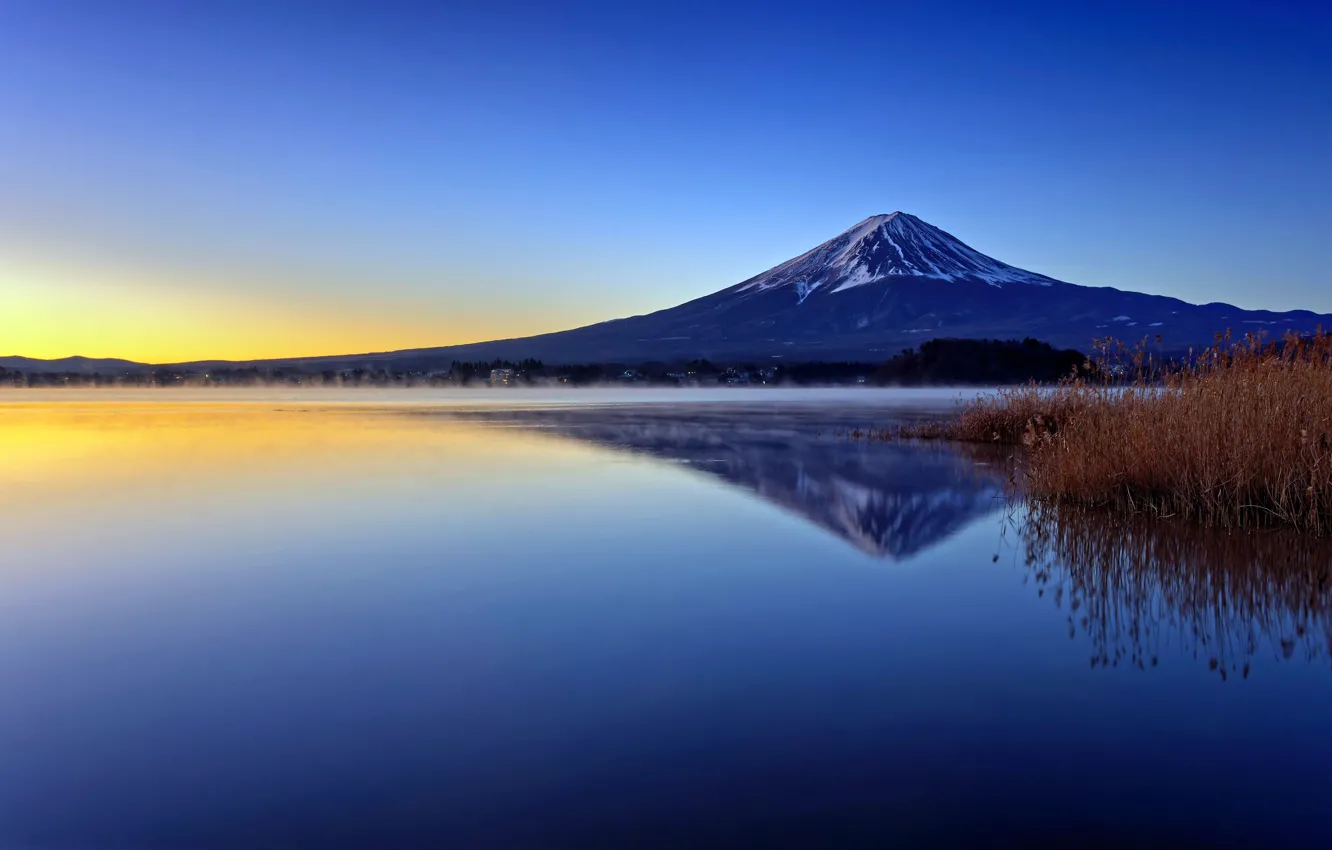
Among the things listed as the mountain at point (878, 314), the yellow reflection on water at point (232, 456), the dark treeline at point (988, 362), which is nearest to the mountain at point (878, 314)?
the mountain at point (878, 314)

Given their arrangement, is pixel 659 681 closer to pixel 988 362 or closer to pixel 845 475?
pixel 845 475

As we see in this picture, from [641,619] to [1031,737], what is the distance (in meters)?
2.38

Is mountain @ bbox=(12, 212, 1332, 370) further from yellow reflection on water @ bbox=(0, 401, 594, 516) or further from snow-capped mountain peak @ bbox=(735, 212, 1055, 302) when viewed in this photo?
yellow reflection on water @ bbox=(0, 401, 594, 516)

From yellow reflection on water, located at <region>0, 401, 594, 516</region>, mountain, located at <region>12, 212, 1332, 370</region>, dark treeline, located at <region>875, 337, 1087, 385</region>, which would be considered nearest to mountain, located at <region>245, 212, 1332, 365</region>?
mountain, located at <region>12, 212, 1332, 370</region>

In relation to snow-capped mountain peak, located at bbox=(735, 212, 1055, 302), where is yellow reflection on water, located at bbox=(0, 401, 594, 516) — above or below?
below

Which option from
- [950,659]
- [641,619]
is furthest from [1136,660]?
[641,619]

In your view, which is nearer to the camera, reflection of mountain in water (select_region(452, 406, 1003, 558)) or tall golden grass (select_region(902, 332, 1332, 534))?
tall golden grass (select_region(902, 332, 1332, 534))

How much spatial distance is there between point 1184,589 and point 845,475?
7.28m

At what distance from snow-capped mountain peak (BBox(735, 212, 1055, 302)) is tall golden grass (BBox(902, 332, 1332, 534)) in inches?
5902

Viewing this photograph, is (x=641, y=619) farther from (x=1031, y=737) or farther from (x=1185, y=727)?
(x=1185, y=727)

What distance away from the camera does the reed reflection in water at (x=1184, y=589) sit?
4.61 metres

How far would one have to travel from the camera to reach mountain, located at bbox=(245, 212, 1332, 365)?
13662 centimetres

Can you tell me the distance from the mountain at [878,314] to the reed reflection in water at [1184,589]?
116 metres

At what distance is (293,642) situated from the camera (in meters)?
4.77
